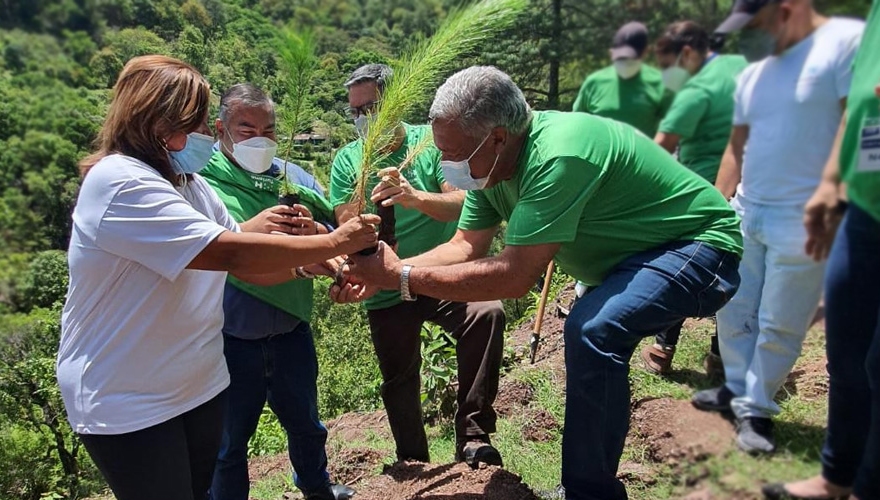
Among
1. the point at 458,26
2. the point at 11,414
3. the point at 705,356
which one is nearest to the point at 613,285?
the point at 705,356

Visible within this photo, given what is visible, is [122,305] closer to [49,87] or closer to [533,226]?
[533,226]

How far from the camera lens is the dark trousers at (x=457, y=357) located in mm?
3523

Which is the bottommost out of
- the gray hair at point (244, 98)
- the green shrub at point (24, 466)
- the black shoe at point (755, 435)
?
the green shrub at point (24, 466)

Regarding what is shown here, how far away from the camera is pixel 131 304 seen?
2.30 m

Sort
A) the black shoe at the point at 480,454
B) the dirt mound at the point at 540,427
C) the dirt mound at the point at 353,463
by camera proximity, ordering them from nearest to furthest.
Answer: the black shoe at the point at 480,454 → the dirt mound at the point at 540,427 → the dirt mound at the point at 353,463

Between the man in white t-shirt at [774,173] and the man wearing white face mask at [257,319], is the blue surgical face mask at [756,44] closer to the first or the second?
the man in white t-shirt at [774,173]

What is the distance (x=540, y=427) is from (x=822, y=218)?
9.60 feet

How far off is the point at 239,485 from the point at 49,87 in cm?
2655

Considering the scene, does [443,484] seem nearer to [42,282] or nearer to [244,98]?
[244,98]

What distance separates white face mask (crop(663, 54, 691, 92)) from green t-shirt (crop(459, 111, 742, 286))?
2.34ft

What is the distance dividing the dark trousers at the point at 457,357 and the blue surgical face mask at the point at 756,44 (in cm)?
232

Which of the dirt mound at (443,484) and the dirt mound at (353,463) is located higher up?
the dirt mound at (443,484)

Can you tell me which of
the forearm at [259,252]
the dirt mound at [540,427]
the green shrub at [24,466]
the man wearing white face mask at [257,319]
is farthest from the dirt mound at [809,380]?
the green shrub at [24,466]

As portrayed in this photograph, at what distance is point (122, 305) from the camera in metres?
2.30
